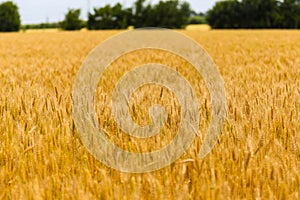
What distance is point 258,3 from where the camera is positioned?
49.9 meters

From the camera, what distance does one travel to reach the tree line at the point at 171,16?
49.2m

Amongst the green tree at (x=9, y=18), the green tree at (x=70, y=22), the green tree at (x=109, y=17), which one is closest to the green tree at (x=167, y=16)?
the green tree at (x=109, y=17)

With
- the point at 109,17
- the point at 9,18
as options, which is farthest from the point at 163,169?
the point at 9,18

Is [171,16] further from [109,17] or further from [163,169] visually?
[163,169]

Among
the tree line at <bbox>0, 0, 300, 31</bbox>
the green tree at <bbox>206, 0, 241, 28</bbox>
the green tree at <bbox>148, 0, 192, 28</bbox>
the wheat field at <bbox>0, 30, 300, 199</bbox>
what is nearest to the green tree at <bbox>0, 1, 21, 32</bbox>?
the tree line at <bbox>0, 0, 300, 31</bbox>

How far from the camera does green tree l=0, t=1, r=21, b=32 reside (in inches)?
2004

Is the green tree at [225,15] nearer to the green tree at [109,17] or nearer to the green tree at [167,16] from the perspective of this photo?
the green tree at [167,16]

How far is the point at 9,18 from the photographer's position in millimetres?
51125

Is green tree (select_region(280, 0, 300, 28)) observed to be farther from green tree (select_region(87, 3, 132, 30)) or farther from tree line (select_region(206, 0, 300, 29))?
green tree (select_region(87, 3, 132, 30))

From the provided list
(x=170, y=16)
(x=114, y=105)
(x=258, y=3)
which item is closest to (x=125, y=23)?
(x=170, y=16)

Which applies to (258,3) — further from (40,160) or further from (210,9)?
(40,160)

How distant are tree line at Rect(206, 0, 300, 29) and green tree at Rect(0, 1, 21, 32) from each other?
23443mm

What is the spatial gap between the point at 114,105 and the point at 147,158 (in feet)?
3.19

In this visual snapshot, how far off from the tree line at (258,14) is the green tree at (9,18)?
23443 millimetres
